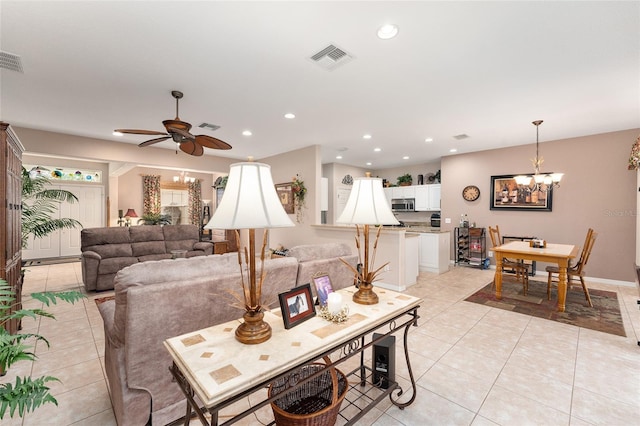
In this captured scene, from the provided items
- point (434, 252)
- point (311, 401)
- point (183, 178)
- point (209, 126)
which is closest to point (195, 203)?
point (183, 178)

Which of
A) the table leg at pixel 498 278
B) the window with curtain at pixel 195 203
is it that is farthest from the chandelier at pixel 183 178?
the table leg at pixel 498 278

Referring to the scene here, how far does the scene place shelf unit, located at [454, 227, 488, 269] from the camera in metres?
6.15

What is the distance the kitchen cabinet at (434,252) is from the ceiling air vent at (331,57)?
14.1 ft

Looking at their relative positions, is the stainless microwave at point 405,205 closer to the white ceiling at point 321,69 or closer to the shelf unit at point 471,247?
the shelf unit at point 471,247

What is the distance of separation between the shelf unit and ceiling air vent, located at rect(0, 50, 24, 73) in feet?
24.4

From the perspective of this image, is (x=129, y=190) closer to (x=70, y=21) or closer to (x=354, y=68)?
(x=70, y=21)

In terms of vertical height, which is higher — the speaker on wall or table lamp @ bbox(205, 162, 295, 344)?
table lamp @ bbox(205, 162, 295, 344)

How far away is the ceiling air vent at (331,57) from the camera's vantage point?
7.84ft

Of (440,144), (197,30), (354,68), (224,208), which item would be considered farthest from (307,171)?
(224,208)

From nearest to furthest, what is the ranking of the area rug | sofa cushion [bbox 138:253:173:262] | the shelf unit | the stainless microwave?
the area rug < sofa cushion [bbox 138:253:173:262] < the shelf unit < the stainless microwave

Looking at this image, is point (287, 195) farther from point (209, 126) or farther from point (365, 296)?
point (365, 296)

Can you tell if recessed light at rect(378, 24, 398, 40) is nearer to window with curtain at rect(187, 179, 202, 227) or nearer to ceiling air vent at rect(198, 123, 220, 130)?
ceiling air vent at rect(198, 123, 220, 130)

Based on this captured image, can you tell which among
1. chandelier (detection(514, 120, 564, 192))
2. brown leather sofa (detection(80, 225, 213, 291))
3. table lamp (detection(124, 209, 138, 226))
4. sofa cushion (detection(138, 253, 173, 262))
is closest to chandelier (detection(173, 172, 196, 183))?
table lamp (detection(124, 209, 138, 226))

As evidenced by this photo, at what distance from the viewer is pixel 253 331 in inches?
50.6
